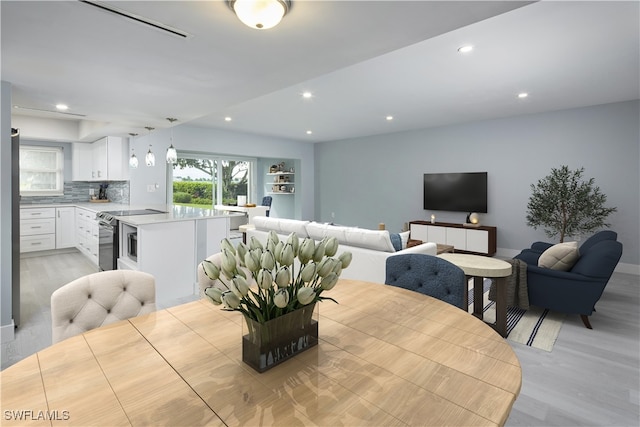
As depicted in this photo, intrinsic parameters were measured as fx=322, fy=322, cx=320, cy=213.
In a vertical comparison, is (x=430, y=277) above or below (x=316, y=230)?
below

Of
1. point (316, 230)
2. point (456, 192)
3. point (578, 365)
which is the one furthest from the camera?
point (456, 192)

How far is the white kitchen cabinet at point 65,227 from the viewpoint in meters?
6.12

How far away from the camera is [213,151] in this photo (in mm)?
7277

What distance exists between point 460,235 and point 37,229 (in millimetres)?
7912

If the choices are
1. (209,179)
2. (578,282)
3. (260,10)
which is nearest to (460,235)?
(578,282)

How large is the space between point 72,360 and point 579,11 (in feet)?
12.1

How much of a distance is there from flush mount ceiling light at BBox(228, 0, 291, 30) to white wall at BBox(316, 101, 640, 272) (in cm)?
574

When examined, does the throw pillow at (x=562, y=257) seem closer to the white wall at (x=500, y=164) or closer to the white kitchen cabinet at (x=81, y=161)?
the white wall at (x=500, y=164)

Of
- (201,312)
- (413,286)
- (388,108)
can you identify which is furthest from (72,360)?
(388,108)

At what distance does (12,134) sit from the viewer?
9.75 feet

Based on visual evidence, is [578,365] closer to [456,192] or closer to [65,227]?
[456,192]

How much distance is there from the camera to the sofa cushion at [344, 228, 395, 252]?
10.9ft

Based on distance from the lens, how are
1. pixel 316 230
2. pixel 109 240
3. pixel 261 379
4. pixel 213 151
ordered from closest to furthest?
pixel 261 379, pixel 316 230, pixel 109 240, pixel 213 151

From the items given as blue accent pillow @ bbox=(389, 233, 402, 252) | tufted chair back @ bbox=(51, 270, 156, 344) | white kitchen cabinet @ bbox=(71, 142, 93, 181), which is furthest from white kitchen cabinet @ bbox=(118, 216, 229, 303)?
white kitchen cabinet @ bbox=(71, 142, 93, 181)
